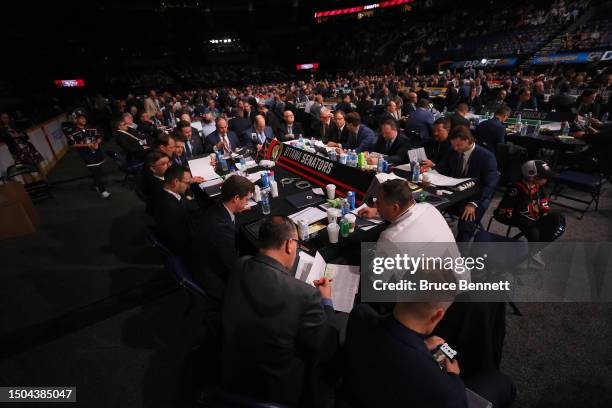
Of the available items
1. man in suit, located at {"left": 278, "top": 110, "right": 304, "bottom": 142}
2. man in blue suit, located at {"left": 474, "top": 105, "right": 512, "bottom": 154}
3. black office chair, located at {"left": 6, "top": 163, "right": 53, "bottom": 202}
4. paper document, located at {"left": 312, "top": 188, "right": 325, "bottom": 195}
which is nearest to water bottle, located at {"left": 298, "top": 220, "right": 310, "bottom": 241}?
paper document, located at {"left": 312, "top": 188, "right": 325, "bottom": 195}

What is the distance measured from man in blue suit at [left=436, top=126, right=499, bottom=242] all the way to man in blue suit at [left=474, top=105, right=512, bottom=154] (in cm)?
236

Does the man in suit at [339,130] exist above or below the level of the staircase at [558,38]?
below

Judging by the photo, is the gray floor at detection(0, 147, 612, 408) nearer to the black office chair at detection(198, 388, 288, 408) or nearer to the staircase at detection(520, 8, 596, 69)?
the black office chair at detection(198, 388, 288, 408)

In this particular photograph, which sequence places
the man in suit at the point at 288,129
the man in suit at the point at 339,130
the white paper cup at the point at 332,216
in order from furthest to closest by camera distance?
the man in suit at the point at 288,129 < the man in suit at the point at 339,130 < the white paper cup at the point at 332,216

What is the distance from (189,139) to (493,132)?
20.9ft

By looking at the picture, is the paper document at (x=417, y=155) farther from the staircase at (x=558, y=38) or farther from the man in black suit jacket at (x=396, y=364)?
the staircase at (x=558, y=38)

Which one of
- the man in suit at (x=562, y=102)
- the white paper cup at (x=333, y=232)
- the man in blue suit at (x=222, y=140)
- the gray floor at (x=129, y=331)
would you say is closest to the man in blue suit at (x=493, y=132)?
the gray floor at (x=129, y=331)

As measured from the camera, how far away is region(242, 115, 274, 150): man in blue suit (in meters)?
6.28

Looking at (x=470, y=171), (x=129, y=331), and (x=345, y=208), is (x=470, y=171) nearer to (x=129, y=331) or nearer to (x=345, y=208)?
(x=345, y=208)

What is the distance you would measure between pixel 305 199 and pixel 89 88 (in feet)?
87.4

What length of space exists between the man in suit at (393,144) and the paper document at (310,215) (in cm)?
216

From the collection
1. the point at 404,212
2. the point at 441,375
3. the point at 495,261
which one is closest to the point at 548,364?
the point at 495,261

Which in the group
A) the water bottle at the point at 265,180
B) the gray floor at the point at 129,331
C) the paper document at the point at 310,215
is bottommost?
the gray floor at the point at 129,331

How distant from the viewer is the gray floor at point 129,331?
2.63m
